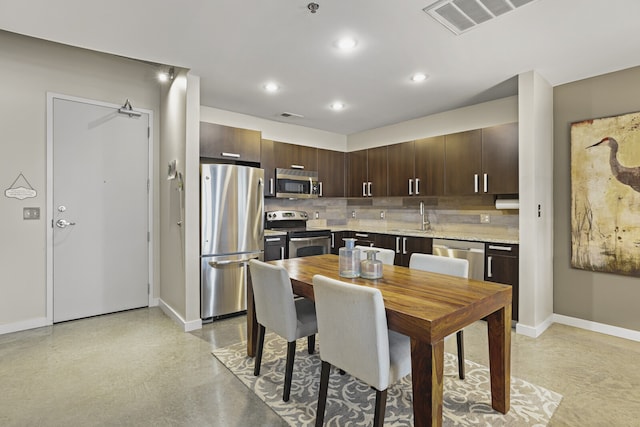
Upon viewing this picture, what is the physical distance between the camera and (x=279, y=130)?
16.1 ft

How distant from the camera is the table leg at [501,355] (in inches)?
74.6

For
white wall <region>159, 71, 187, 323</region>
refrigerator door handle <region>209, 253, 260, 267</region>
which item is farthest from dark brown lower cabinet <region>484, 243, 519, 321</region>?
white wall <region>159, 71, 187, 323</region>

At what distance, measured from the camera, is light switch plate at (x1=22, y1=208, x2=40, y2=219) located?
3.20 meters

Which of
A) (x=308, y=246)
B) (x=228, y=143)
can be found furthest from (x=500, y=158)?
(x=228, y=143)

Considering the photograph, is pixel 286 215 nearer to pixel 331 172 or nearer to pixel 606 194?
pixel 331 172

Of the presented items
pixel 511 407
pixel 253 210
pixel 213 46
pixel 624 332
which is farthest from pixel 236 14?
pixel 624 332

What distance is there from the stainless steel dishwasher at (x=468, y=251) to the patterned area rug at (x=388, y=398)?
4.15 feet

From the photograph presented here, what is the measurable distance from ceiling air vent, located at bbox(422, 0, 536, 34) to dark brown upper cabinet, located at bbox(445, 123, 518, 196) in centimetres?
164

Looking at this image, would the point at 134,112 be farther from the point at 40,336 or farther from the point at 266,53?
the point at 40,336

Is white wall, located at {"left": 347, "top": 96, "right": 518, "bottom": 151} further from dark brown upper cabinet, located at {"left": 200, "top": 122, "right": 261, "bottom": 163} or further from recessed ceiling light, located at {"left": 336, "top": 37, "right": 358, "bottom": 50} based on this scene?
recessed ceiling light, located at {"left": 336, "top": 37, "right": 358, "bottom": 50}

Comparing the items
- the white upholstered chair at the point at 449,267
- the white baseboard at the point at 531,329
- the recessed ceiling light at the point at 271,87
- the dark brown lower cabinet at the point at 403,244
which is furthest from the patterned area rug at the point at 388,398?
the recessed ceiling light at the point at 271,87

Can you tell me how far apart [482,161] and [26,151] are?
15.8ft

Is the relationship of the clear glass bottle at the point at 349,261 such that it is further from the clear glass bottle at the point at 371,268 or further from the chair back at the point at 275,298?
the chair back at the point at 275,298

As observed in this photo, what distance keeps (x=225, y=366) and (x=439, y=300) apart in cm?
173
